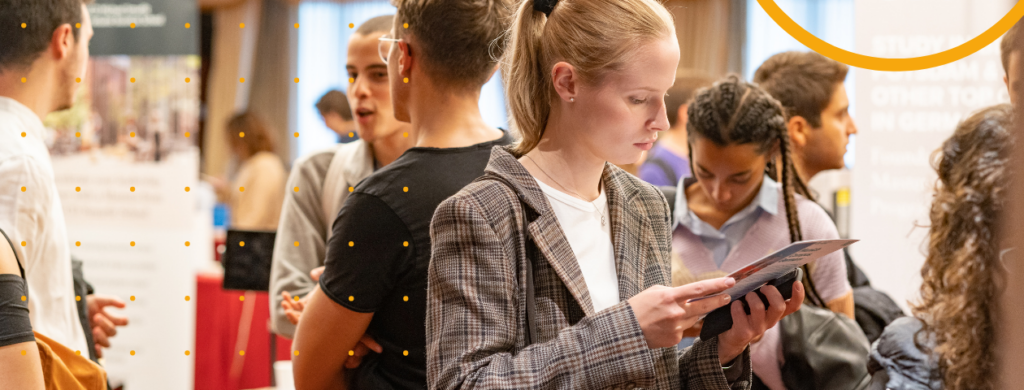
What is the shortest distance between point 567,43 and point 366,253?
17.3 inches

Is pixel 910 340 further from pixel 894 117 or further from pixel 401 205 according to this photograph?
pixel 401 205

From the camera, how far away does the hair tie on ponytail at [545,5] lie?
3.35ft

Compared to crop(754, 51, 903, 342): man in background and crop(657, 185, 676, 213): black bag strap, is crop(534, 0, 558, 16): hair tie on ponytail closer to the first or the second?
crop(657, 185, 676, 213): black bag strap

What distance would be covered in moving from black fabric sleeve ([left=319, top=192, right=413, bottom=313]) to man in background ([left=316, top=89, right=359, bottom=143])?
8.69 ft

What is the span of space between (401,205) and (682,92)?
1815 millimetres

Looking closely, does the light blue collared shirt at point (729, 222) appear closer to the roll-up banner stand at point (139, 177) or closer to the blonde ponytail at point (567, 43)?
the blonde ponytail at point (567, 43)

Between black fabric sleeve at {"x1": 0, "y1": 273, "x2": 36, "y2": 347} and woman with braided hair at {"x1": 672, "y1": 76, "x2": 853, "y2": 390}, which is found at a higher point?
woman with braided hair at {"x1": 672, "y1": 76, "x2": 853, "y2": 390}

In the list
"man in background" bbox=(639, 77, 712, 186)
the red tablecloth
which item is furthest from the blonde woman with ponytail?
the red tablecloth

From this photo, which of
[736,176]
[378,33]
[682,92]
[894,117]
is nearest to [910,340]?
[736,176]

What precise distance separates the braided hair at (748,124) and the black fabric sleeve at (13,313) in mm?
1340

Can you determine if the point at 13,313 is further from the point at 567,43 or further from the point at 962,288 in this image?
the point at 962,288

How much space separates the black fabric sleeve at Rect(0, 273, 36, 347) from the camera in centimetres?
137

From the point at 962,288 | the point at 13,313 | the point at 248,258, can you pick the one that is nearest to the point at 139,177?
the point at 248,258

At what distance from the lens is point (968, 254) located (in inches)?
52.0
